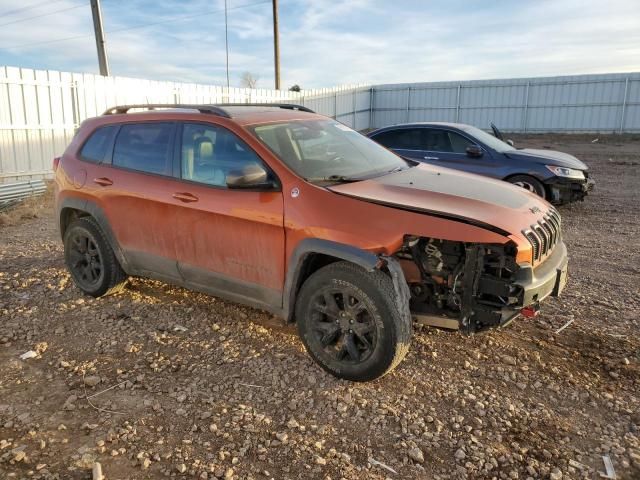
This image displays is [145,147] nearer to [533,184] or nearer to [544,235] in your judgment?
[544,235]

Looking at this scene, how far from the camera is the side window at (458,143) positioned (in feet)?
28.9

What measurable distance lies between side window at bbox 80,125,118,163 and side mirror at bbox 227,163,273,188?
1.93 meters

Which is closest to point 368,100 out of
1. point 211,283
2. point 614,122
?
point 614,122

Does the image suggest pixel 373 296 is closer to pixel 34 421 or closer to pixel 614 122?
pixel 34 421

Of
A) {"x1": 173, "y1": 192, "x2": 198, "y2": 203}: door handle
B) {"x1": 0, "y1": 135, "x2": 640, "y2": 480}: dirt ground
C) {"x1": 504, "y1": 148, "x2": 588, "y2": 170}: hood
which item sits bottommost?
{"x1": 0, "y1": 135, "x2": 640, "y2": 480}: dirt ground

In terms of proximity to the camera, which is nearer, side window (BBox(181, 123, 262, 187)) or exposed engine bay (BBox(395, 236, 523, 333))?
exposed engine bay (BBox(395, 236, 523, 333))

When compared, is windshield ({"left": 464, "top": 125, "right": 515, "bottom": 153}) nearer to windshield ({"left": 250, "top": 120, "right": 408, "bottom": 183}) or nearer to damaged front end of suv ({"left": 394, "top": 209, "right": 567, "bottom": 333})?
windshield ({"left": 250, "top": 120, "right": 408, "bottom": 183})

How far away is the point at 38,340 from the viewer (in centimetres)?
430

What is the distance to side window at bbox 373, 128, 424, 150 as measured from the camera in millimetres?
9211

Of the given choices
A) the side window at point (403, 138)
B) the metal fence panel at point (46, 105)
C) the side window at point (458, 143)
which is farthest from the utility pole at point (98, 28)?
the side window at point (458, 143)

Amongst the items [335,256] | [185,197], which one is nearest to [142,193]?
[185,197]

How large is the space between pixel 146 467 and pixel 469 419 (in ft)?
6.18

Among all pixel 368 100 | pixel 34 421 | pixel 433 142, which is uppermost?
pixel 368 100

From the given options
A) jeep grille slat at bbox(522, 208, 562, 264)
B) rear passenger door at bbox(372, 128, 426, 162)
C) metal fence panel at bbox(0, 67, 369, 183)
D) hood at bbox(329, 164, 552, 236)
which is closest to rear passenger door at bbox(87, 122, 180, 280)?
hood at bbox(329, 164, 552, 236)
